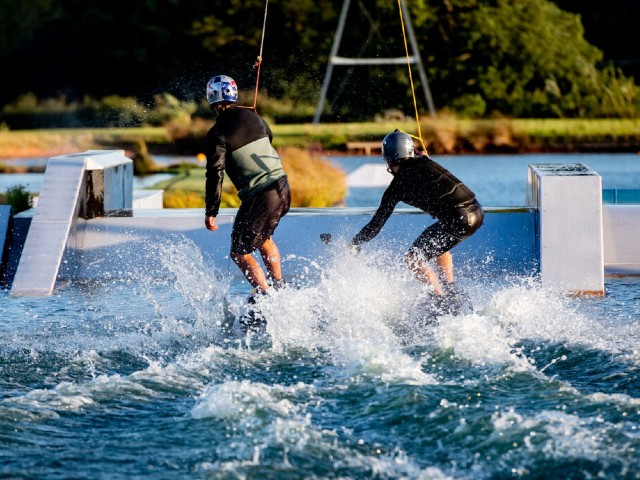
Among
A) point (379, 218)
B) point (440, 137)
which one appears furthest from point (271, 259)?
point (440, 137)

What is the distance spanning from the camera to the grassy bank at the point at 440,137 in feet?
119

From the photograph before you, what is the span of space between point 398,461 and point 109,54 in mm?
45509

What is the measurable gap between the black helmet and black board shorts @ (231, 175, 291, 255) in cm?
104

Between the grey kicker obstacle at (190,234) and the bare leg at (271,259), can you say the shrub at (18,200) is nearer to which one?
the grey kicker obstacle at (190,234)

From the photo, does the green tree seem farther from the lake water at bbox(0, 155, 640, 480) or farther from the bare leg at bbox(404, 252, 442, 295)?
the bare leg at bbox(404, 252, 442, 295)

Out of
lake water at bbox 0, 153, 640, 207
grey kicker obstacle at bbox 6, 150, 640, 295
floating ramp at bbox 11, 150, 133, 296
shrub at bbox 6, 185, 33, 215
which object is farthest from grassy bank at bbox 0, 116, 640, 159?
grey kicker obstacle at bbox 6, 150, 640, 295

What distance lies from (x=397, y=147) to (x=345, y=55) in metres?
35.1

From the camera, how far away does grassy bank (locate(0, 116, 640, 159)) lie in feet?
119

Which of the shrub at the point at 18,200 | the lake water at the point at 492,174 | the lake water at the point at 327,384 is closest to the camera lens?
the lake water at the point at 327,384

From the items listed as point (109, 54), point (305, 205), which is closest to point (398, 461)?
point (305, 205)

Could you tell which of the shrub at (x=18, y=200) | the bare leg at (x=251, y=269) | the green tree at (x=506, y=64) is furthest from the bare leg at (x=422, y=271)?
the green tree at (x=506, y=64)

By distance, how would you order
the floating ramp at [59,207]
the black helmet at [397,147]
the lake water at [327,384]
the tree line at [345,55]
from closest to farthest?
1. the lake water at [327,384]
2. the black helmet at [397,147]
3. the floating ramp at [59,207]
4. the tree line at [345,55]

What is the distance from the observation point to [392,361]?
8.18m

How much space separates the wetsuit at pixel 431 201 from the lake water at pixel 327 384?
60 cm
